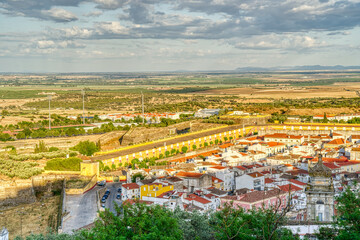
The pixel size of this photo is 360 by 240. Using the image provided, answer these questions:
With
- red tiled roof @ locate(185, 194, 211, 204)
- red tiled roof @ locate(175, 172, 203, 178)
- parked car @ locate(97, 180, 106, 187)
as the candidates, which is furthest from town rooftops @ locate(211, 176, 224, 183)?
parked car @ locate(97, 180, 106, 187)

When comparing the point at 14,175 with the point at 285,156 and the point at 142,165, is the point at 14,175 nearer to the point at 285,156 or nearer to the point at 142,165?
the point at 142,165

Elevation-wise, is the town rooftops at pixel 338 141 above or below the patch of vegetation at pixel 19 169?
above

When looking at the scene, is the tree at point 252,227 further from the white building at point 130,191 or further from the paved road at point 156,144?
the paved road at point 156,144

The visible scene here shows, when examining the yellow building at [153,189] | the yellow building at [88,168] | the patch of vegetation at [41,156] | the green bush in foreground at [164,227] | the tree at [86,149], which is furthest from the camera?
the tree at [86,149]

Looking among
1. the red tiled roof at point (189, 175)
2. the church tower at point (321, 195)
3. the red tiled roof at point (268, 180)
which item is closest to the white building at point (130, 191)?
the red tiled roof at point (189, 175)

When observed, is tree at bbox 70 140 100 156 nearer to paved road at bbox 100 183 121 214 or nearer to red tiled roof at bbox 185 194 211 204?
paved road at bbox 100 183 121 214

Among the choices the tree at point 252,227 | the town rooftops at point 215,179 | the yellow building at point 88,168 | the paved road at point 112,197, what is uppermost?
the tree at point 252,227
